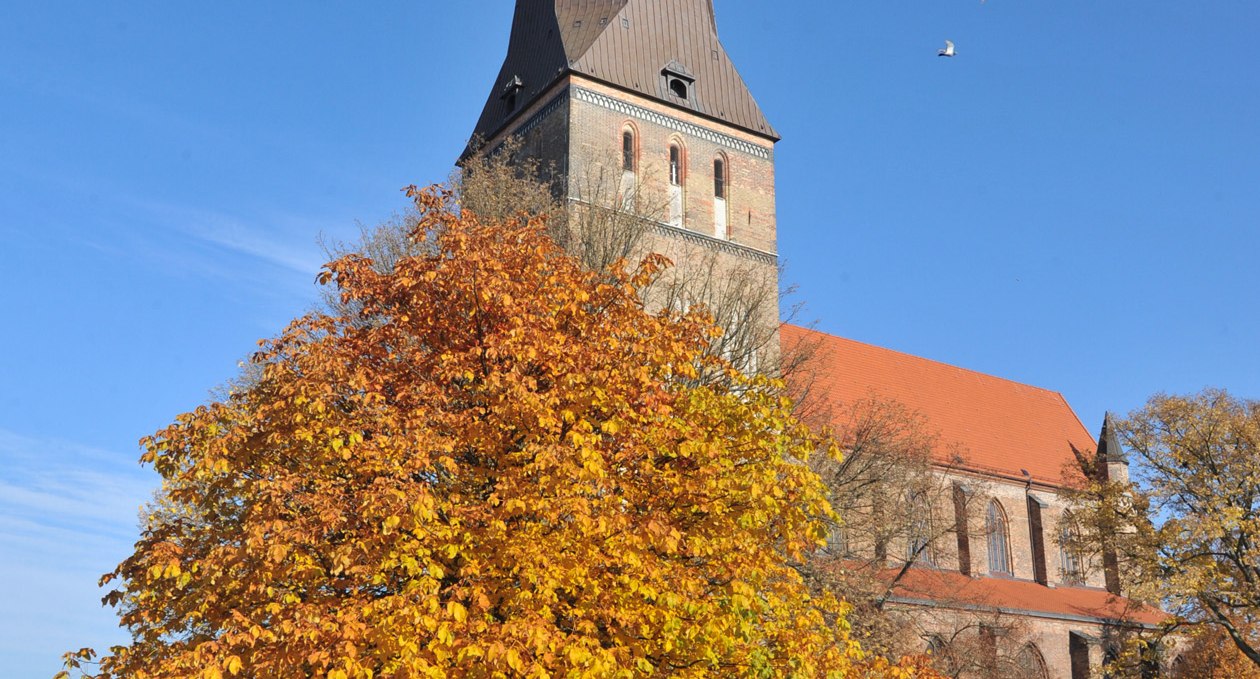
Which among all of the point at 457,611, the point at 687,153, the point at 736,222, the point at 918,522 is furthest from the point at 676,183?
the point at 457,611

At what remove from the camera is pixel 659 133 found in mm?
27984

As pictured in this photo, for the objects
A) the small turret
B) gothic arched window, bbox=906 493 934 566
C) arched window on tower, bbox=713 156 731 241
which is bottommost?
gothic arched window, bbox=906 493 934 566

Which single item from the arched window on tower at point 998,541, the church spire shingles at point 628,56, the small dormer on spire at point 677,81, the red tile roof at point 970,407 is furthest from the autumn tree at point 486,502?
the arched window on tower at point 998,541

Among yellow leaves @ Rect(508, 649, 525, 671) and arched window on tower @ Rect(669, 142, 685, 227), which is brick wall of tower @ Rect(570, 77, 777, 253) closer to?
arched window on tower @ Rect(669, 142, 685, 227)

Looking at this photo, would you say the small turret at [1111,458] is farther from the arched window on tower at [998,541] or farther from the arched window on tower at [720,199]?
the arched window on tower at [720,199]

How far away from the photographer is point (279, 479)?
10734 mm

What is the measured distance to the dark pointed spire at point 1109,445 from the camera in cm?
3675

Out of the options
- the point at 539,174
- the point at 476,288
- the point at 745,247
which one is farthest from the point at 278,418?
the point at 745,247

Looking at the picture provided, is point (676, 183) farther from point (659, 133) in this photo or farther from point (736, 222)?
point (736, 222)

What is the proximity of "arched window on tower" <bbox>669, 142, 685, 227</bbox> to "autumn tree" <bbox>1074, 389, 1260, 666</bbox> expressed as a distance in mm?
11384

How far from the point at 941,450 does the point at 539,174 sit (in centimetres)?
1550

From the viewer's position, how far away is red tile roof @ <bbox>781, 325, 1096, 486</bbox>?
35062 millimetres

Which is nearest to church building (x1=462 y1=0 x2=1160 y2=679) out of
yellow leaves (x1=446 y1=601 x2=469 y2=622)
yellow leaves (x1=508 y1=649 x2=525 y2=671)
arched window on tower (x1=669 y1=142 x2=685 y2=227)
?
arched window on tower (x1=669 y1=142 x2=685 y2=227)

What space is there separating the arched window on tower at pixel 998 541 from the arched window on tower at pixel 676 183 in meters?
14.1
